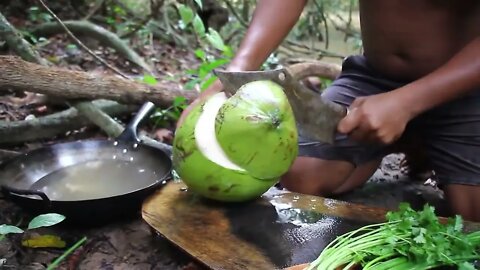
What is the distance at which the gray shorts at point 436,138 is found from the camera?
211cm

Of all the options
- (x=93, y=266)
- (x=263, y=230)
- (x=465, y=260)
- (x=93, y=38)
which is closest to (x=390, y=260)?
(x=465, y=260)

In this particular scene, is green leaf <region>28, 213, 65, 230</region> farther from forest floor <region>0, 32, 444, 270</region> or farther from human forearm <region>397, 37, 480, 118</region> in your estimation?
human forearm <region>397, 37, 480, 118</region>

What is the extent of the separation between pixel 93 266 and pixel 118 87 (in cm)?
113

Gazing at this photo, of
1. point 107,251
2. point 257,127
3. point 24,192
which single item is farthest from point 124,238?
point 257,127

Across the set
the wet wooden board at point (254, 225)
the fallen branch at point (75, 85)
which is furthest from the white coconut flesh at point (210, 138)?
the fallen branch at point (75, 85)

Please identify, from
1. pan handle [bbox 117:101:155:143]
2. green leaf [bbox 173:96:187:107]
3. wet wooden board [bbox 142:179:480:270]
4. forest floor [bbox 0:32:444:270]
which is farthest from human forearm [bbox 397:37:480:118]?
green leaf [bbox 173:96:187:107]

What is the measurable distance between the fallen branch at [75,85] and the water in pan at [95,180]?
45 centimetres

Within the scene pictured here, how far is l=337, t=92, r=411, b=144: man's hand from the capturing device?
5.83 ft

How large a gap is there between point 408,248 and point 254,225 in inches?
19.8

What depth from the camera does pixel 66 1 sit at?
17.1 feet

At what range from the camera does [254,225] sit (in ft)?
5.72

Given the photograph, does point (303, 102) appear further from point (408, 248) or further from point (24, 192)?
point (24, 192)

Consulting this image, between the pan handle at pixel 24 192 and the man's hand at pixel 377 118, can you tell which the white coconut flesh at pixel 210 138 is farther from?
the pan handle at pixel 24 192

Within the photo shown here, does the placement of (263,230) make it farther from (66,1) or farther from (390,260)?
Answer: (66,1)
